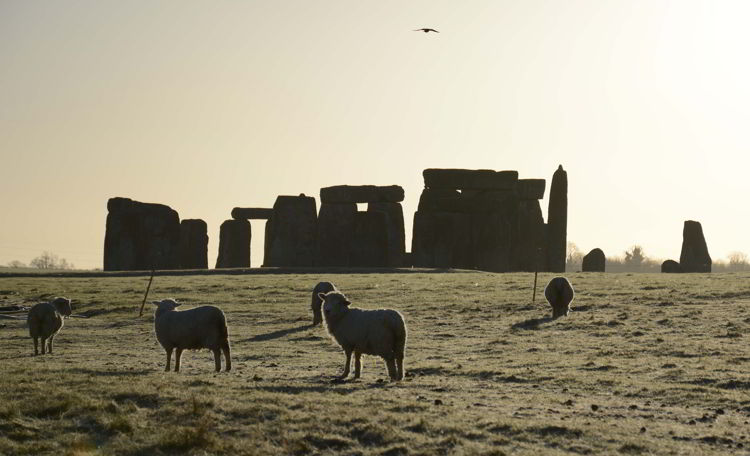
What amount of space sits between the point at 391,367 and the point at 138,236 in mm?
52452

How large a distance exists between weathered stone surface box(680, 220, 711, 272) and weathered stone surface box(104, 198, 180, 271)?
30322 mm

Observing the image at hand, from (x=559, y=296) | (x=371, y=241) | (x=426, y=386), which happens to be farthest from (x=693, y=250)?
(x=426, y=386)

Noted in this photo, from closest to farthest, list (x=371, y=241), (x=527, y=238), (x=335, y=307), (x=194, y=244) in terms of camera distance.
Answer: (x=335, y=307)
(x=371, y=241)
(x=527, y=238)
(x=194, y=244)

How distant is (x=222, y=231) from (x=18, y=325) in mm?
40830

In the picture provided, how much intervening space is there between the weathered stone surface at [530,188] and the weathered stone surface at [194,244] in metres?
20.2

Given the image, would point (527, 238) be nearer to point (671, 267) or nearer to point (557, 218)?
point (557, 218)

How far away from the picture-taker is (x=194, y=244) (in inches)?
2975

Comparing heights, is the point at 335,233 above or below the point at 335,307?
above

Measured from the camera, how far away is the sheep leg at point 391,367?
21.4m

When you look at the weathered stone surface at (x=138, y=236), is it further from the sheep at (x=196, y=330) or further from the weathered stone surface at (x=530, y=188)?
the sheep at (x=196, y=330)

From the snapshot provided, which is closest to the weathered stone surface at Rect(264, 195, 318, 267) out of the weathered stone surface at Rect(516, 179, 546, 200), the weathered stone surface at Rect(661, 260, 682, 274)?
the weathered stone surface at Rect(516, 179, 546, 200)

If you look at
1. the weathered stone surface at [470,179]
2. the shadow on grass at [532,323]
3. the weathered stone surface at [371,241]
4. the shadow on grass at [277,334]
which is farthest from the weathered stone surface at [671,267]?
the shadow on grass at [277,334]

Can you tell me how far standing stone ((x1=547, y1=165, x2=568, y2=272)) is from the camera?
240 feet

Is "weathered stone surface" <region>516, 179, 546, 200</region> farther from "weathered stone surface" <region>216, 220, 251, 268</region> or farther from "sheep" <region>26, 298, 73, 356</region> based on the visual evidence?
"sheep" <region>26, 298, 73, 356</region>
